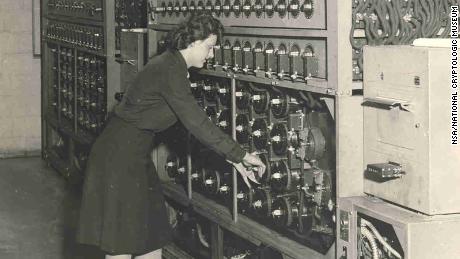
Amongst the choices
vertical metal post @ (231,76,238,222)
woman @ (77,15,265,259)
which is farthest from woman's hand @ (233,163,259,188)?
vertical metal post @ (231,76,238,222)

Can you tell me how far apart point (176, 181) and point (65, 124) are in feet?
9.84

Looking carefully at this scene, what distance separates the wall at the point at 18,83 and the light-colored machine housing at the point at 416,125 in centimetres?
647

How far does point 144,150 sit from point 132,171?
0.38 feet

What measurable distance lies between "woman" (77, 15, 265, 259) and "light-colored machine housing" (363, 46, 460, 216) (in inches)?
27.0

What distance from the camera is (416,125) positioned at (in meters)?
2.74

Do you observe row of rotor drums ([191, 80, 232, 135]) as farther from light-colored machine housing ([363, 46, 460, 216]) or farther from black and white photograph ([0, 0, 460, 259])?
light-colored machine housing ([363, 46, 460, 216])

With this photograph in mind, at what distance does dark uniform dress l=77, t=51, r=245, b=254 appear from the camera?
11.3ft

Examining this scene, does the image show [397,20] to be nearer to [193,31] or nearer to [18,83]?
[193,31]

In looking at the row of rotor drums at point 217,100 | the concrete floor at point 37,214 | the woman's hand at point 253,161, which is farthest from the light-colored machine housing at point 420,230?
the concrete floor at point 37,214

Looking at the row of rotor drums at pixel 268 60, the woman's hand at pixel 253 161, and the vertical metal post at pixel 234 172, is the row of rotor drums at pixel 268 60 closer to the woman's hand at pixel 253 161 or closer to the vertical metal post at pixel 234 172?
the vertical metal post at pixel 234 172

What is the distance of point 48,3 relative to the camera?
26.9ft

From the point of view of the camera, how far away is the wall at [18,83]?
8625 mm

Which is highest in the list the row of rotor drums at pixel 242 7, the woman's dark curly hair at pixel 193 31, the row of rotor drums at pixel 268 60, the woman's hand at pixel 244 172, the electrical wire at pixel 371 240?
the row of rotor drums at pixel 242 7

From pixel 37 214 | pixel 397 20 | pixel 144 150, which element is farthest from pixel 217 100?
pixel 37 214
